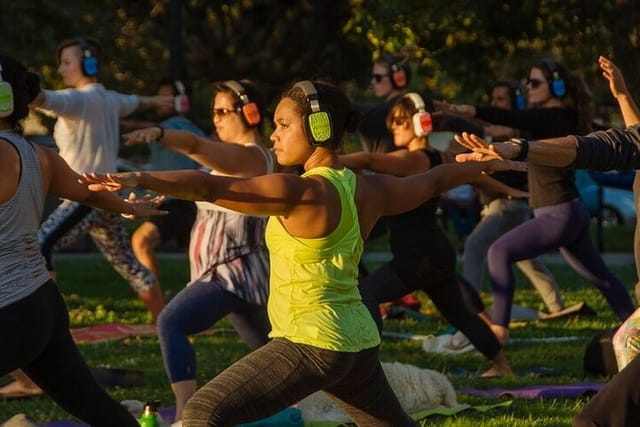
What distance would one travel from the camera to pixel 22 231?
6258 mm

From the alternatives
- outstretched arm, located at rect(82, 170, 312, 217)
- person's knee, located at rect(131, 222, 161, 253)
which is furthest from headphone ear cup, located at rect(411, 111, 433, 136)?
person's knee, located at rect(131, 222, 161, 253)

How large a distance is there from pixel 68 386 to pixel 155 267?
21.0 ft

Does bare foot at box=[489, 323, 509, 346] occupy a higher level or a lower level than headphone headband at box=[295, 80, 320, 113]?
lower

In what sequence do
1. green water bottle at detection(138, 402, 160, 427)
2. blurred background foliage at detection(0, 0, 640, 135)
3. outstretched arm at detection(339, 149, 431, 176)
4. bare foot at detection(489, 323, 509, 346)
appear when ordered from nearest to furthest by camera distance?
green water bottle at detection(138, 402, 160, 427)
outstretched arm at detection(339, 149, 431, 176)
bare foot at detection(489, 323, 509, 346)
blurred background foliage at detection(0, 0, 640, 135)

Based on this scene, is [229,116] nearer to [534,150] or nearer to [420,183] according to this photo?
[420,183]

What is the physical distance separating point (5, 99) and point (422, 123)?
10.5 feet

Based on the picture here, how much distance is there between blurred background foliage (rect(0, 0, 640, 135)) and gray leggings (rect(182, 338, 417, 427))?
594cm

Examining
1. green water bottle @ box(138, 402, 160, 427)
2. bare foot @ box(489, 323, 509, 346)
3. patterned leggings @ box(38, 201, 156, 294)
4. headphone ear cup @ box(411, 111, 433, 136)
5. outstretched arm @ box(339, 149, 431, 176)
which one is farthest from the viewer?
patterned leggings @ box(38, 201, 156, 294)

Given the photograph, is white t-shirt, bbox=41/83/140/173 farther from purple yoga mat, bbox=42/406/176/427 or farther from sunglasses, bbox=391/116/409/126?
purple yoga mat, bbox=42/406/176/427

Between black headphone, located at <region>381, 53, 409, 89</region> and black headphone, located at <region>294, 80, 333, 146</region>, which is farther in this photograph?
black headphone, located at <region>381, 53, 409, 89</region>

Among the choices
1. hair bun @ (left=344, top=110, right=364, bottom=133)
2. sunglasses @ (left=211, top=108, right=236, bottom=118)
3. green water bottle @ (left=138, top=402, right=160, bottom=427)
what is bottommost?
green water bottle @ (left=138, top=402, right=160, bottom=427)

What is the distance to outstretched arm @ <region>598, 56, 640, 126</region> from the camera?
698 cm

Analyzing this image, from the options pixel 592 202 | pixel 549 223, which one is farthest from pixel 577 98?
pixel 592 202

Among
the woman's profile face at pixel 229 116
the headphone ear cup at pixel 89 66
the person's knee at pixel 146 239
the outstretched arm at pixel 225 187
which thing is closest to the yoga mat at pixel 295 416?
the woman's profile face at pixel 229 116
